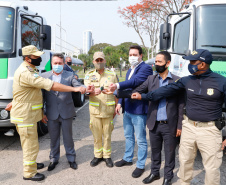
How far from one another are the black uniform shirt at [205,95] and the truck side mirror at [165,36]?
168 centimetres

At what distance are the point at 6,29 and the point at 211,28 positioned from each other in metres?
3.61

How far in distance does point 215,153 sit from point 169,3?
42.2ft

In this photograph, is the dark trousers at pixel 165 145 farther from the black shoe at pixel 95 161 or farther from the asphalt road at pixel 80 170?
the black shoe at pixel 95 161

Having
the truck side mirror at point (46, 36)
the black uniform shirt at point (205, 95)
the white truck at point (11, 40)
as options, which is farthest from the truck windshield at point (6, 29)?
the black uniform shirt at point (205, 95)

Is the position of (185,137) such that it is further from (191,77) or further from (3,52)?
(3,52)

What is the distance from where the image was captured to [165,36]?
157 inches

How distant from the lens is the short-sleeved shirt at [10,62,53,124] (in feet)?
9.53

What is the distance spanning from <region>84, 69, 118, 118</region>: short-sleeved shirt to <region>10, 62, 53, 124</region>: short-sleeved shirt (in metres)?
0.76

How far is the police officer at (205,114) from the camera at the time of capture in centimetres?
231

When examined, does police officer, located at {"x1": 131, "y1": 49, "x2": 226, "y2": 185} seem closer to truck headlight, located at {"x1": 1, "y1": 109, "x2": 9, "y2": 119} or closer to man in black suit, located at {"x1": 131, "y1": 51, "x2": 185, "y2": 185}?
man in black suit, located at {"x1": 131, "y1": 51, "x2": 185, "y2": 185}

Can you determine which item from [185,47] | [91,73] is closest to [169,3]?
[185,47]

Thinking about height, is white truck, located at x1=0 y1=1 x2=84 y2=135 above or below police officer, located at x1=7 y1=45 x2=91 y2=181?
above

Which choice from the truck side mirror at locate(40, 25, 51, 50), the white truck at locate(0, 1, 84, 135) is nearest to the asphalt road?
the white truck at locate(0, 1, 84, 135)

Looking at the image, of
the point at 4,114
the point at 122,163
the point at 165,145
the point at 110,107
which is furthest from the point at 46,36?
the point at 165,145
